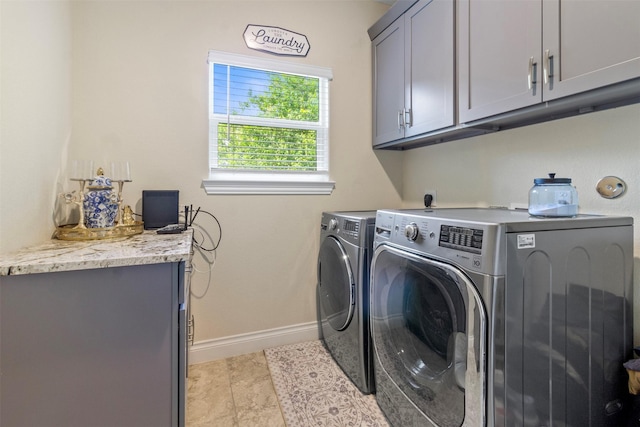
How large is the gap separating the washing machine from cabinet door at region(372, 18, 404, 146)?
30.0 inches

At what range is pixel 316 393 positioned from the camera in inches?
64.6

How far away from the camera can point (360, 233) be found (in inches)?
63.0

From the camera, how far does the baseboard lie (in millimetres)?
1966

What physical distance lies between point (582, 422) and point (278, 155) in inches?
79.5

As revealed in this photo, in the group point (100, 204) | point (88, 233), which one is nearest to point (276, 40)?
point (100, 204)

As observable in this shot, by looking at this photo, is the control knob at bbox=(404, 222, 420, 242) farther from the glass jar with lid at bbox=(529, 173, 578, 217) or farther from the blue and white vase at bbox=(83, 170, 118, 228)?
the blue and white vase at bbox=(83, 170, 118, 228)

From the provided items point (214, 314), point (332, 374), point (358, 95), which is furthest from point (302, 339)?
point (358, 95)

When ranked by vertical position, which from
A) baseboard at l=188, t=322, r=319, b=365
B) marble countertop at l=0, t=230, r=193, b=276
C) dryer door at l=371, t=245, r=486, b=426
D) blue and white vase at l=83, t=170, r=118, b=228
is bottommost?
baseboard at l=188, t=322, r=319, b=365

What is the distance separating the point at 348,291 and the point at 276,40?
5.83 ft

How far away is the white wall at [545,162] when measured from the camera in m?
1.21

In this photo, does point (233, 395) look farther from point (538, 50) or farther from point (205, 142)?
point (538, 50)

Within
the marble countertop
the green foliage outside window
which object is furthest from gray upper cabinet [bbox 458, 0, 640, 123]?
the marble countertop

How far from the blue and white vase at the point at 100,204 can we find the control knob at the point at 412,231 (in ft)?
4.50

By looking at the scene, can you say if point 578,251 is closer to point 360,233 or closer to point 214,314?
point 360,233
